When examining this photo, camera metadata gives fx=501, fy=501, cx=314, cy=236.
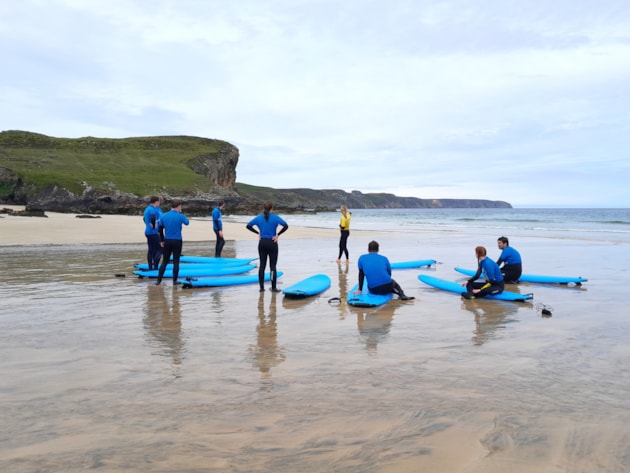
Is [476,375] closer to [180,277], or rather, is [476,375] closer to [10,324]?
[10,324]

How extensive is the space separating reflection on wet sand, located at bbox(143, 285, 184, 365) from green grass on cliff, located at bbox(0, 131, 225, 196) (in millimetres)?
60279

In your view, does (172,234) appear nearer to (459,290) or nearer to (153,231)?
(153,231)

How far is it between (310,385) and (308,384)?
4 cm

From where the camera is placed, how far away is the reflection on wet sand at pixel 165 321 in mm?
6352

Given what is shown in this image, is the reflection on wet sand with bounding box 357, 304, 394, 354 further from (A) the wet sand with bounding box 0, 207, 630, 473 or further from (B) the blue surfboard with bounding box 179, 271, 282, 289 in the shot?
(B) the blue surfboard with bounding box 179, 271, 282, 289

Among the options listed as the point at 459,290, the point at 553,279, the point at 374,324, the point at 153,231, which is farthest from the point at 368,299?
the point at 153,231

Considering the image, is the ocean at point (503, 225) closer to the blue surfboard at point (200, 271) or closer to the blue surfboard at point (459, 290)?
the blue surfboard at point (459, 290)

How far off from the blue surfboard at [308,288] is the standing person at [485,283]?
9.95 feet

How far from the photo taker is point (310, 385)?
505 centimetres

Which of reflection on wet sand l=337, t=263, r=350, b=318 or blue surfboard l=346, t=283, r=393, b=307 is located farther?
blue surfboard l=346, t=283, r=393, b=307

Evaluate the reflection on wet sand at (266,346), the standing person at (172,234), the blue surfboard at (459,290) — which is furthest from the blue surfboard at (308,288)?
the standing person at (172,234)

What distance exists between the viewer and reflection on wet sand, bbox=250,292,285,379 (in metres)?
5.68

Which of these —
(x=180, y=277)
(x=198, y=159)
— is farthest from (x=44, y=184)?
(x=180, y=277)

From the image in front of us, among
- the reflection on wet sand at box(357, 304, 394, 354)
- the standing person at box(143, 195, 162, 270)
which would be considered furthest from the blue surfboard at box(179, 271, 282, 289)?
the reflection on wet sand at box(357, 304, 394, 354)
